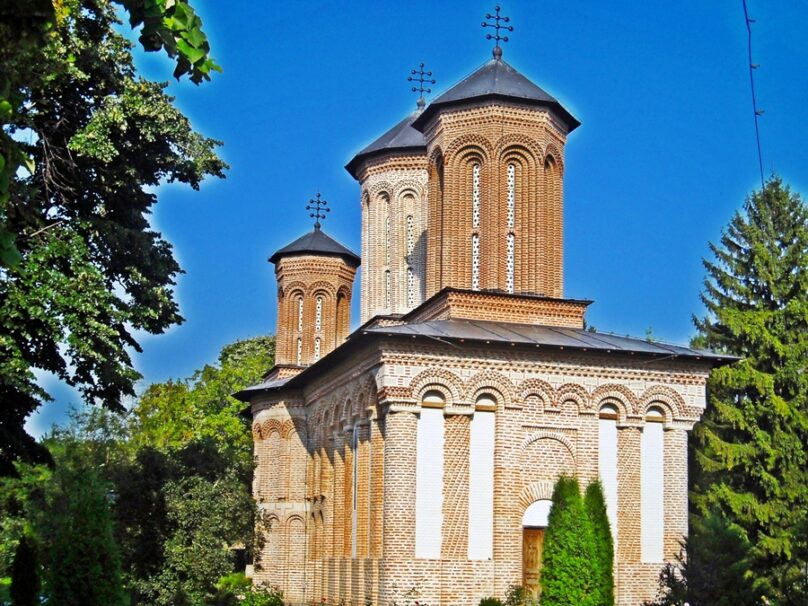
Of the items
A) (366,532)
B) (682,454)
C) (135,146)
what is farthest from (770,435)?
(135,146)

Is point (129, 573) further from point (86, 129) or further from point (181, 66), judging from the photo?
point (181, 66)

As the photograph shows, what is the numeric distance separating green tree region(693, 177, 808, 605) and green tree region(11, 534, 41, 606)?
599 inches

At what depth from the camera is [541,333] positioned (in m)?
20.4

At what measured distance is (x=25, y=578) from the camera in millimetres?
15922

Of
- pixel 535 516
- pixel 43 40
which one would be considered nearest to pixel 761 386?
pixel 535 516

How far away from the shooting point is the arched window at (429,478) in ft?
61.6

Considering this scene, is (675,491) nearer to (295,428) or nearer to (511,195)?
(511,195)

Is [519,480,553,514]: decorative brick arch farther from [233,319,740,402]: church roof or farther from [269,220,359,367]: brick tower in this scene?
[269,220,359,367]: brick tower

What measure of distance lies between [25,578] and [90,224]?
18.1 ft

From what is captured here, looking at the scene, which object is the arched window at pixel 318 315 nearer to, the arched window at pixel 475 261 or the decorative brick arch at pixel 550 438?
the arched window at pixel 475 261

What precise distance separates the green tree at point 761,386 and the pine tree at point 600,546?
8.94 m

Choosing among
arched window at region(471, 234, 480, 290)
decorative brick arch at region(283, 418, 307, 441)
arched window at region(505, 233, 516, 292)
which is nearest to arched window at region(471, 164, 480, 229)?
arched window at region(471, 234, 480, 290)

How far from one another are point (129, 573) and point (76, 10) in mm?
11297

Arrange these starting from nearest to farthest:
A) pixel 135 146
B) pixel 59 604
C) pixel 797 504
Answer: pixel 59 604, pixel 135 146, pixel 797 504
